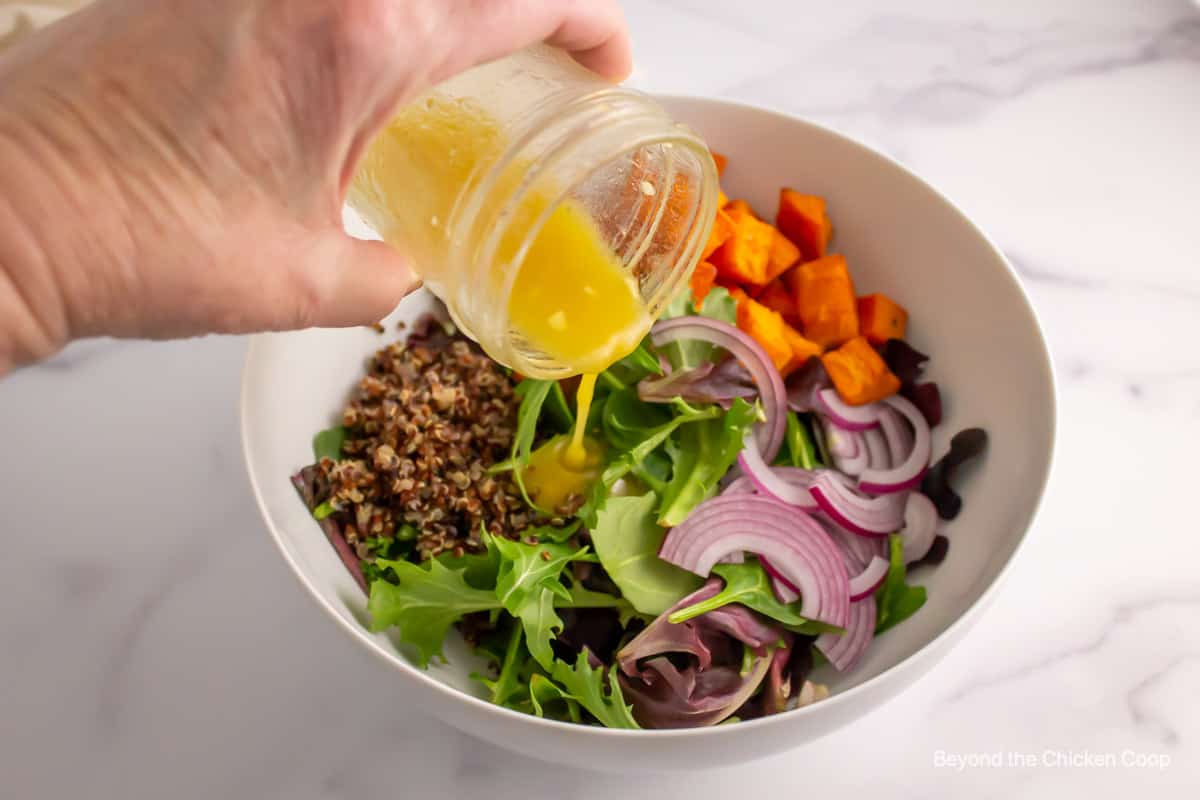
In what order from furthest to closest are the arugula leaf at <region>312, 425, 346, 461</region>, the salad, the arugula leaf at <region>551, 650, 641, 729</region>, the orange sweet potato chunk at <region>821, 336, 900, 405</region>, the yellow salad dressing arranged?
the orange sweet potato chunk at <region>821, 336, 900, 405</region>, the arugula leaf at <region>312, 425, 346, 461</region>, the salad, the arugula leaf at <region>551, 650, 641, 729</region>, the yellow salad dressing

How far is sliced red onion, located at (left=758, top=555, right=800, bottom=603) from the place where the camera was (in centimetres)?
161

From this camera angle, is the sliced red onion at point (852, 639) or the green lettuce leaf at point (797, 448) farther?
the green lettuce leaf at point (797, 448)

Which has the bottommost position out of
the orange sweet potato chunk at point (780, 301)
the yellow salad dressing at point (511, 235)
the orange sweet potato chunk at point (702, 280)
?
the orange sweet potato chunk at point (780, 301)

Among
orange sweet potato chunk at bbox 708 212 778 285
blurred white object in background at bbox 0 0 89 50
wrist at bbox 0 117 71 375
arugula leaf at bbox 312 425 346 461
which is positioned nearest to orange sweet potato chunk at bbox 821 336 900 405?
orange sweet potato chunk at bbox 708 212 778 285

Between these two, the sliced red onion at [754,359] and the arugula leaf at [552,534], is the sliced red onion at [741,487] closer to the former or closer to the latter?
the sliced red onion at [754,359]

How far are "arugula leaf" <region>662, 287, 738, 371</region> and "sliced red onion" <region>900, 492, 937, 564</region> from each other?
1.45 feet

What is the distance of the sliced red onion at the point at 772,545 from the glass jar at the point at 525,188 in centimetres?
34

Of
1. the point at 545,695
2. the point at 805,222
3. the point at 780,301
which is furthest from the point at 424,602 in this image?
the point at 805,222

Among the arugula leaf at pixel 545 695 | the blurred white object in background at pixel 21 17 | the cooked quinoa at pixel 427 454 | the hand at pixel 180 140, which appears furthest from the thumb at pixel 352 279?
the blurred white object in background at pixel 21 17

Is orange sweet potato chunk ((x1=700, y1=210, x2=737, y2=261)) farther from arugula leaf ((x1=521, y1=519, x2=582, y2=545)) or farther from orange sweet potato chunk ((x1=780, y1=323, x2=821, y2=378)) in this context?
arugula leaf ((x1=521, y1=519, x2=582, y2=545))

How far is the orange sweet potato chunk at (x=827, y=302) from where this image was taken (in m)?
1.89

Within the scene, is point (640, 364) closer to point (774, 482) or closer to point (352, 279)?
point (774, 482)

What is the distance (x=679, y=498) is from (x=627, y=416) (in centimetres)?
24

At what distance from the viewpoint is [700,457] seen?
5.77 ft
